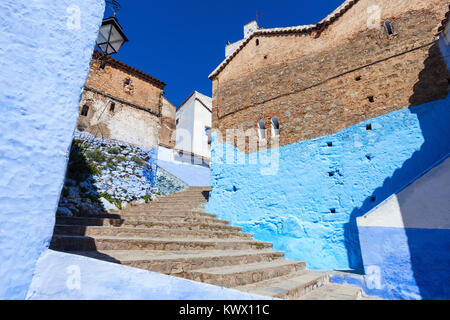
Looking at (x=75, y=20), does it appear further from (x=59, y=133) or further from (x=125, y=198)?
(x=125, y=198)

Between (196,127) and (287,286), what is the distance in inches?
736

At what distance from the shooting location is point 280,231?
6500 mm

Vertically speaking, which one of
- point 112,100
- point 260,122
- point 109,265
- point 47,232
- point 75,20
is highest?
Answer: point 112,100

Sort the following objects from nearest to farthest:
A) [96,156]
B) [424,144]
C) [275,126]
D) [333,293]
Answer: [333,293]
[424,144]
[275,126]
[96,156]

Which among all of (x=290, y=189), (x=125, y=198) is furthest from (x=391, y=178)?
(x=125, y=198)

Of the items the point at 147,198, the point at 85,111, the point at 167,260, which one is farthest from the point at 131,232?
the point at 85,111

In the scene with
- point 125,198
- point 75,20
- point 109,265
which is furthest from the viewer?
point 125,198

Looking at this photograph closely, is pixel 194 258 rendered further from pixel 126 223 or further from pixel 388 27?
pixel 388 27

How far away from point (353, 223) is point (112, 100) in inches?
Answer: 391

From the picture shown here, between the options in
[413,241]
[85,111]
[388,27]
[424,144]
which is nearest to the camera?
[413,241]

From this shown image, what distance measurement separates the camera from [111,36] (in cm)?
472

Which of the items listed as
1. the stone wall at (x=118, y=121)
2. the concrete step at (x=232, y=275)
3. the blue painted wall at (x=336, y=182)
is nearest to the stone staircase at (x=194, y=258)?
the concrete step at (x=232, y=275)

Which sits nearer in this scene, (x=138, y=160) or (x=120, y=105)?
(x=138, y=160)
